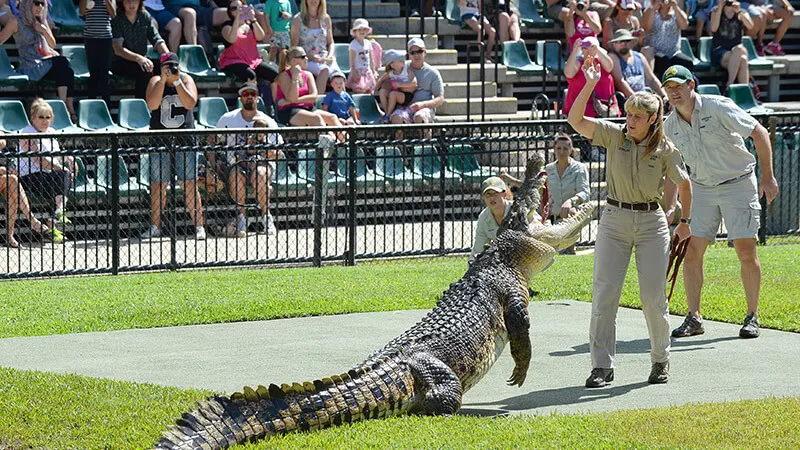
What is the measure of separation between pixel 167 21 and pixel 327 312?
28.0ft

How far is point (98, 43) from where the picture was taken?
16.1 metres

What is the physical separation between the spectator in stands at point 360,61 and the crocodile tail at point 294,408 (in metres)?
11.5

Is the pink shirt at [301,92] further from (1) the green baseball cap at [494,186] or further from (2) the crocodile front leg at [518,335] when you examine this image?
(2) the crocodile front leg at [518,335]

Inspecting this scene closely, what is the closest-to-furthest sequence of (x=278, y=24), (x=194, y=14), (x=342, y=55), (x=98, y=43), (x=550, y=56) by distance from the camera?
(x=98, y=43) < (x=194, y=14) < (x=278, y=24) < (x=342, y=55) < (x=550, y=56)

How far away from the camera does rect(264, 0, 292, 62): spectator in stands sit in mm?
17703

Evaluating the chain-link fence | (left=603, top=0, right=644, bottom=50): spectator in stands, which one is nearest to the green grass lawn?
the chain-link fence

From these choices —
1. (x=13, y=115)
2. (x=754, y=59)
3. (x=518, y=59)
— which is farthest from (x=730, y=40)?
(x=13, y=115)

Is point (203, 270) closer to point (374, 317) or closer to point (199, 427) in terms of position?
point (374, 317)

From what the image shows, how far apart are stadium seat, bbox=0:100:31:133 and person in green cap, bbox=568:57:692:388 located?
30.4 feet

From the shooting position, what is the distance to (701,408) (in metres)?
6.70

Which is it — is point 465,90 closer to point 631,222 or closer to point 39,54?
point 39,54

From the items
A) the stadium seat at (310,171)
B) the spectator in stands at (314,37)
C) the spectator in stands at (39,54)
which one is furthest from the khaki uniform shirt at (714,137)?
the spectator in stands at (39,54)

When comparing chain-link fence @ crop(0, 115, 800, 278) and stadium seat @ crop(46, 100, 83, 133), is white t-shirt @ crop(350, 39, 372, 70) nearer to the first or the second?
chain-link fence @ crop(0, 115, 800, 278)

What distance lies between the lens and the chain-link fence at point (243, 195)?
1279cm
